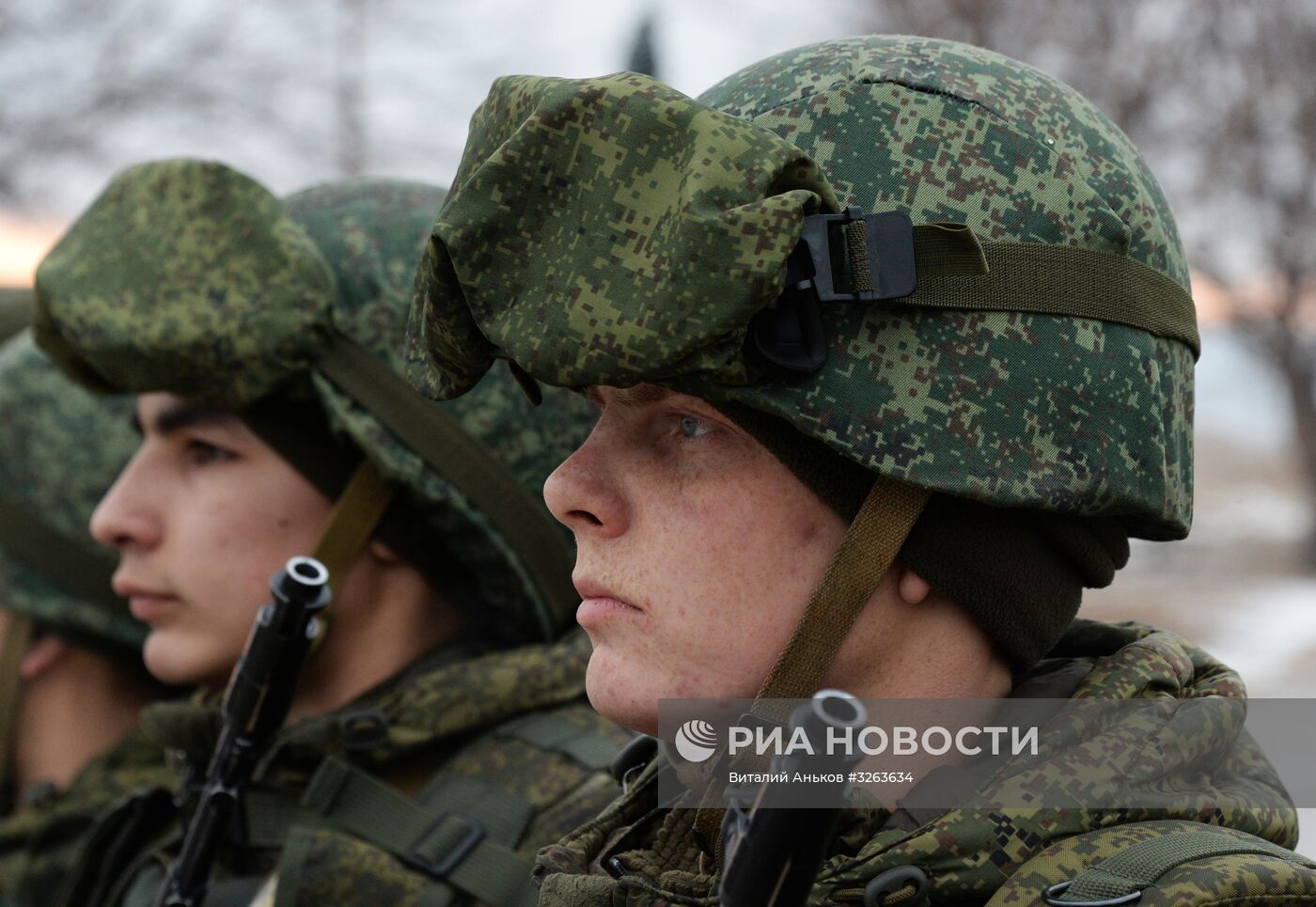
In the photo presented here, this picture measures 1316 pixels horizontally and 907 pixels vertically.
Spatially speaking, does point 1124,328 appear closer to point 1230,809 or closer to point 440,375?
point 1230,809

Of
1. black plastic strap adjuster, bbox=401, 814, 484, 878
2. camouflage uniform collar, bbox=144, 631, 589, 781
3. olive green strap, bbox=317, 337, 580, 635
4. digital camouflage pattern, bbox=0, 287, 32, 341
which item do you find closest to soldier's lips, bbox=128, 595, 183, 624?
camouflage uniform collar, bbox=144, 631, 589, 781

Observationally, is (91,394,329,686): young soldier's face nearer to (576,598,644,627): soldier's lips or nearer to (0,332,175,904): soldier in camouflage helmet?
(0,332,175,904): soldier in camouflage helmet

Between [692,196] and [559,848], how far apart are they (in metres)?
0.95

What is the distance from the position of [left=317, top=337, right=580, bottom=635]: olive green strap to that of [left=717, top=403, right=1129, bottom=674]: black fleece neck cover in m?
1.29

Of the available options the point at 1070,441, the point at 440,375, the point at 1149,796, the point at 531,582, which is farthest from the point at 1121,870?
the point at 531,582

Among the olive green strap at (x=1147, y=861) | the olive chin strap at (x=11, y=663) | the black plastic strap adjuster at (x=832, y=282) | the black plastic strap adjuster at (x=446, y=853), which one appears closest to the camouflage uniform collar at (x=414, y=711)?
the black plastic strap adjuster at (x=446, y=853)

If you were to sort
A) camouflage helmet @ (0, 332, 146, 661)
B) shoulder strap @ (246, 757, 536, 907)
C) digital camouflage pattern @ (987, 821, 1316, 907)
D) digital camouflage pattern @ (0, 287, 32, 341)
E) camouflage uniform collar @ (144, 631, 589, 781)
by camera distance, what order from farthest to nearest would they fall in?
digital camouflage pattern @ (0, 287, 32, 341) < camouflage helmet @ (0, 332, 146, 661) < camouflage uniform collar @ (144, 631, 589, 781) < shoulder strap @ (246, 757, 536, 907) < digital camouflage pattern @ (987, 821, 1316, 907)

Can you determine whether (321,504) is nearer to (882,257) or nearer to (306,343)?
(306,343)

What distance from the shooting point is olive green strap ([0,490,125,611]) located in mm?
4195

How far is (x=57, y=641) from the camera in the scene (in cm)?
433

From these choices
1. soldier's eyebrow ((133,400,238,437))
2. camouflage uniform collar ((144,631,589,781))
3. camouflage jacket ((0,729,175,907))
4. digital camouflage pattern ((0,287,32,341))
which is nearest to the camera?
camouflage uniform collar ((144,631,589,781))

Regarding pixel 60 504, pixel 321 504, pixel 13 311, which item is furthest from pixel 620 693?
pixel 13 311

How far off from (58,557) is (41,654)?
12.3 inches

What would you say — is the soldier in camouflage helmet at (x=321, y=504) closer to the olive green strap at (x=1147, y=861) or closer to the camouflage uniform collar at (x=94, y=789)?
the camouflage uniform collar at (x=94, y=789)
